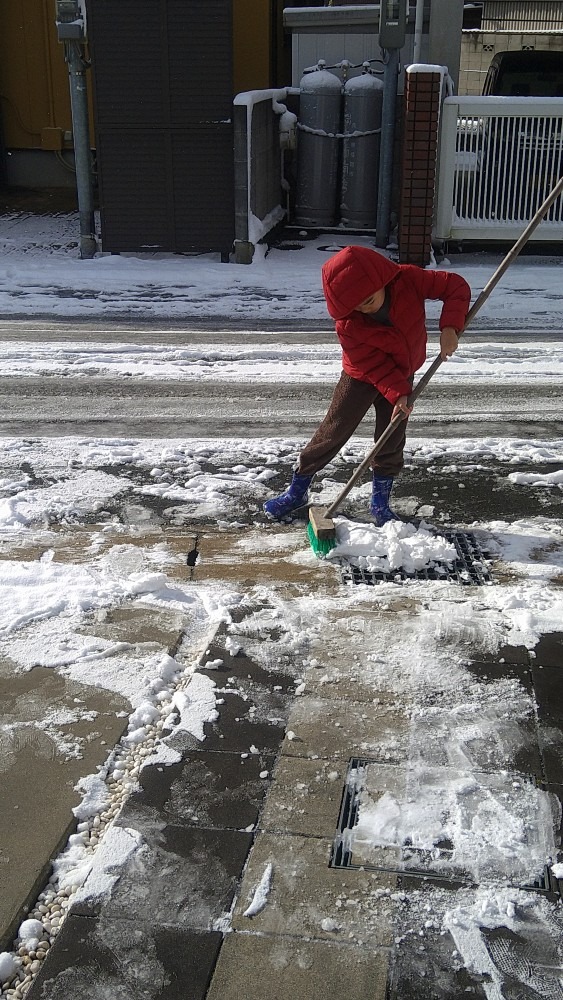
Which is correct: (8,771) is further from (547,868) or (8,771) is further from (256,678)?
(547,868)

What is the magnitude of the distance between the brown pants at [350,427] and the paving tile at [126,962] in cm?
253

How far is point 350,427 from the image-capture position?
4.39 m

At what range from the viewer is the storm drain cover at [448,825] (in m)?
2.52

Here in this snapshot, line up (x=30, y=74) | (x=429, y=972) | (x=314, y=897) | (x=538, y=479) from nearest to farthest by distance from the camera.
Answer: (x=429, y=972) < (x=314, y=897) < (x=538, y=479) < (x=30, y=74)

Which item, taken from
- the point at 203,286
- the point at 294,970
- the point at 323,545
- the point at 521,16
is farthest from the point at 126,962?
the point at 521,16

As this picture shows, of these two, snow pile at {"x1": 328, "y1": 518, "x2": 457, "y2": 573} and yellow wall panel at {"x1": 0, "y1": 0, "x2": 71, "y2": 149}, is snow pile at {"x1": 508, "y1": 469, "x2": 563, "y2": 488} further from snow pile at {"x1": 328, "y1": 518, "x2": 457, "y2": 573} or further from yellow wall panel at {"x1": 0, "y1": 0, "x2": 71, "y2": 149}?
yellow wall panel at {"x1": 0, "y1": 0, "x2": 71, "y2": 149}

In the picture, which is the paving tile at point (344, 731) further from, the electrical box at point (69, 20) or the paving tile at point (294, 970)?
the electrical box at point (69, 20)

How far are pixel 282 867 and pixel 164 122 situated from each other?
885 cm

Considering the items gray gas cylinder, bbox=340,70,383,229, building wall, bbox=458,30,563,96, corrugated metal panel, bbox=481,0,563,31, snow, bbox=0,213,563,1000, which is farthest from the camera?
corrugated metal panel, bbox=481,0,563,31

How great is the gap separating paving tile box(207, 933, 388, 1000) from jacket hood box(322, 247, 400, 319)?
248cm

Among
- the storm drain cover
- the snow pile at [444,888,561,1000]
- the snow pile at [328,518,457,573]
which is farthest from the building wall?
the snow pile at [444,888,561,1000]

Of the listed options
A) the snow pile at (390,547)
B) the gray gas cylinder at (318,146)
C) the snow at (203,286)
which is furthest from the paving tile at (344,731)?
the gray gas cylinder at (318,146)

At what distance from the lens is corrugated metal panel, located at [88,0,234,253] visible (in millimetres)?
9453

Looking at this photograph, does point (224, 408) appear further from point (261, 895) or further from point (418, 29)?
point (418, 29)
